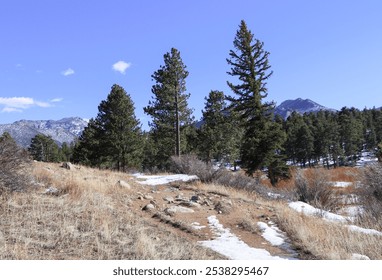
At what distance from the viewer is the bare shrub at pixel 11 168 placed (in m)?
7.48

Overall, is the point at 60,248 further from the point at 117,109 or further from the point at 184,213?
the point at 117,109

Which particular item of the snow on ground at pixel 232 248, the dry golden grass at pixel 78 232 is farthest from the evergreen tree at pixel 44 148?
the snow on ground at pixel 232 248

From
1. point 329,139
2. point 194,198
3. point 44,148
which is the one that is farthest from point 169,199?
point 329,139

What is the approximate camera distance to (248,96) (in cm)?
2341

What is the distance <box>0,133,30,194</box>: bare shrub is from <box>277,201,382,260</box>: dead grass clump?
6.22 metres

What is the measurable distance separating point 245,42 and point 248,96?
152 inches

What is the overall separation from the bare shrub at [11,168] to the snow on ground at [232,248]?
4.48 m

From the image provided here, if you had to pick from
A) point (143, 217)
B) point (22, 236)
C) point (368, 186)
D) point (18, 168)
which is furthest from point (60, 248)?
point (368, 186)

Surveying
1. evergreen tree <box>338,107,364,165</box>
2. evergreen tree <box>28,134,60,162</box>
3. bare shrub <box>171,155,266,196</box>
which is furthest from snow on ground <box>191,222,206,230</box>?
evergreen tree <box>338,107,364,165</box>

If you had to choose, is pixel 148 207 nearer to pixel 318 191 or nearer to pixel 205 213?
pixel 205 213

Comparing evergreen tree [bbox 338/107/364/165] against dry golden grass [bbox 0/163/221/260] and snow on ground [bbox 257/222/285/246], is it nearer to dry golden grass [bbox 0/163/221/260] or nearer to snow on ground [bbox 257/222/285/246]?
snow on ground [bbox 257/222/285/246]

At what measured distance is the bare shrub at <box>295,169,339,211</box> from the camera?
12.7m

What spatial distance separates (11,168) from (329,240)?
23.2 feet

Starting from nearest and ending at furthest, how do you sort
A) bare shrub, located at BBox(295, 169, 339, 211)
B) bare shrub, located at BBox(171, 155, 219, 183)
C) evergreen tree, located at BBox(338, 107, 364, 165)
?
bare shrub, located at BBox(295, 169, 339, 211), bare shrub, located at BBox(171, 155, 219, 183), evergreen tree, located at BBox(338, 107, 364, 165)
